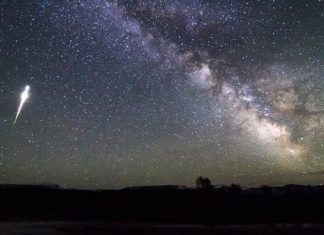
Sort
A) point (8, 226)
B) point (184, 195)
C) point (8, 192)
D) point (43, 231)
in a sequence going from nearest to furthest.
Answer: point (43, 231) → point (8, 226) → point (184, 195) → point (8, 192)

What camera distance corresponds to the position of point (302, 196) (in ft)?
152

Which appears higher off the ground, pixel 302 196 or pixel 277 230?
pixel 302 196

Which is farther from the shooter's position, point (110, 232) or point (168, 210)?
point (168, 210)

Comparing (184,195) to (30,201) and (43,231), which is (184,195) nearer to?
(30,201)

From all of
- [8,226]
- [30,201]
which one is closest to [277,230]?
[8,226]

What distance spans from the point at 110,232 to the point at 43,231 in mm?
3042

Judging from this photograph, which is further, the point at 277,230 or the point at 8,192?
the point at 8,192

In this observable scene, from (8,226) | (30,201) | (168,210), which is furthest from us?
(30,201)

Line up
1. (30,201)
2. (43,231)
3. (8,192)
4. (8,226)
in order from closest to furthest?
(43,231) → (8,226) → (30,201) → (8,192)

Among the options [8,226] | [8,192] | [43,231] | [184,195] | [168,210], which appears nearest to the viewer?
[43,231]

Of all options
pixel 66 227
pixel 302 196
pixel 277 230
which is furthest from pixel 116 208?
pixel 302 196

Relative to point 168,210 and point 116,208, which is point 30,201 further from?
point 168,210

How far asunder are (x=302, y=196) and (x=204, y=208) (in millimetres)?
18112

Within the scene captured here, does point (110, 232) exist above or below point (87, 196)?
below
